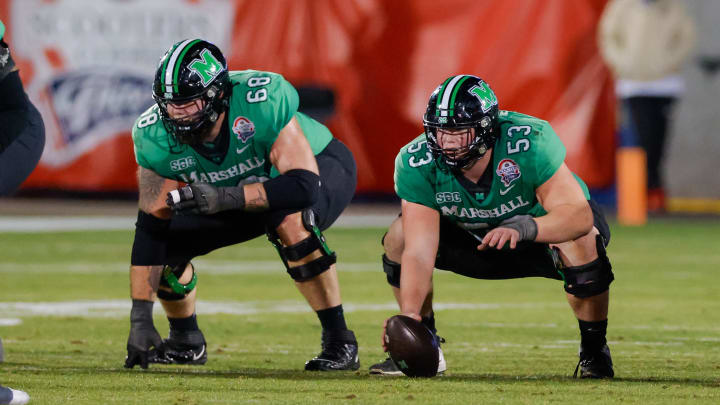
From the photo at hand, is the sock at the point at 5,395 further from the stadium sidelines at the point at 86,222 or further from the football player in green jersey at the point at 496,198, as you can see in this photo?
the stadium sidelines at the point at 86,222

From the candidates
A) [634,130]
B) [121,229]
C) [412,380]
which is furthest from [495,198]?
[634,130]

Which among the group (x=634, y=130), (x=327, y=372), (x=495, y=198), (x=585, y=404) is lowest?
(x=634, y=130)

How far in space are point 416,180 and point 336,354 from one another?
3.02ft

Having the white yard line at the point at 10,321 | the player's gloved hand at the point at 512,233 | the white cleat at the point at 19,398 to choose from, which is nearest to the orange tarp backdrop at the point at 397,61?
the white yard line at the point at 10,321

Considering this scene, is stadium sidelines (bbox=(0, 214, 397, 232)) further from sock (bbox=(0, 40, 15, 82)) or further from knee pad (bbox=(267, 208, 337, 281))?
sock (bbox=(0, 40, 15, 82))

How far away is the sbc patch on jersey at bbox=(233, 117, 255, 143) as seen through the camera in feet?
20.6

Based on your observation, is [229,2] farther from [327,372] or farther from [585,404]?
[585,404]

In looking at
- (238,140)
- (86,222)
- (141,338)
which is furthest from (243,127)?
(86,222)

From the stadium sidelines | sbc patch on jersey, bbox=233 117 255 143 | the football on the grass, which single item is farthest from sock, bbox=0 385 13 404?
the stadium sidelines

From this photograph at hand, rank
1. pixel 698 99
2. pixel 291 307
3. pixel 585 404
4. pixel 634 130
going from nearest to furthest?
1. pixel 585 404
2. pixel 291 307
3. pixel 634 130
4. pixel 698 99

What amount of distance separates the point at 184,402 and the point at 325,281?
1.43m

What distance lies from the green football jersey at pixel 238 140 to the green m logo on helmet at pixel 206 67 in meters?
0.22

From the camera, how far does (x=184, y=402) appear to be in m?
5.07

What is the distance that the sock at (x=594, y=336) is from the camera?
5.82 meters
